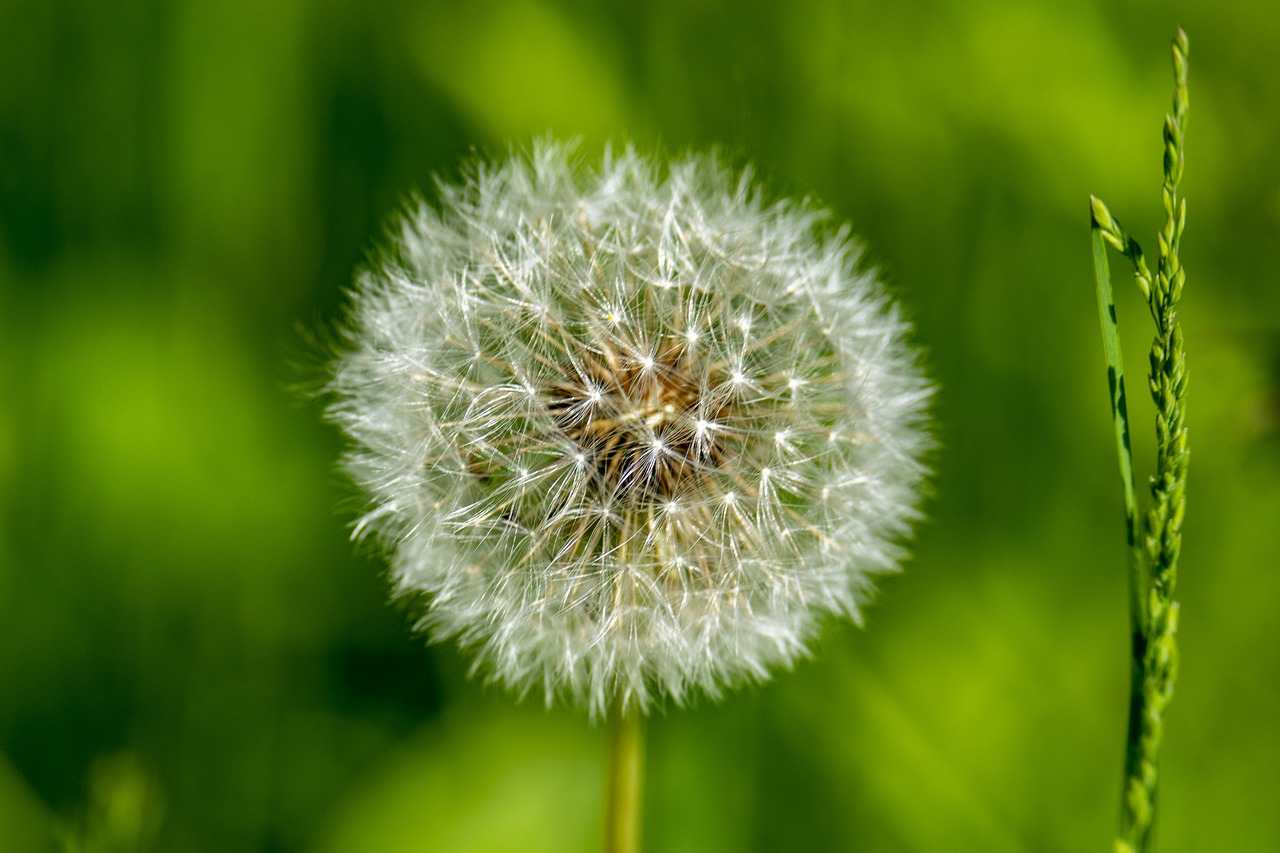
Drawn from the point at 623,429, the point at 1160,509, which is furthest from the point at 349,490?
the point at 1160,509

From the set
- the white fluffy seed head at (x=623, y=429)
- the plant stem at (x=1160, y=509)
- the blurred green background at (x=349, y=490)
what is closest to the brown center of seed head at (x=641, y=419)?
the white fluffy seed head at (x=623, y=429)

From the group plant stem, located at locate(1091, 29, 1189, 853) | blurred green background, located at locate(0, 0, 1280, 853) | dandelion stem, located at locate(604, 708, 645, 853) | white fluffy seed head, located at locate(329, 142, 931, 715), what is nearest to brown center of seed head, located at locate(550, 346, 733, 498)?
white fluffy seed head, located at locate(329, 142, 931, 715)

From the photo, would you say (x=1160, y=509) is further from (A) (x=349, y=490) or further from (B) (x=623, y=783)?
(A) (x=349, y=490)

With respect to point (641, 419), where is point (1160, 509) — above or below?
above

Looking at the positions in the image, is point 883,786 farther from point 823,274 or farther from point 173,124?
point 173,124

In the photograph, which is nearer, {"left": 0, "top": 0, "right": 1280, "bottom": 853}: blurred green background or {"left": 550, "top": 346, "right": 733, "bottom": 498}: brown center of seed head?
{"left": 550, "top": 346, "right": 733, "bottom": 498}: brown center of seed head

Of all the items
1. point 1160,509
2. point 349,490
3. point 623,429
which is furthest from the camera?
point 349,490

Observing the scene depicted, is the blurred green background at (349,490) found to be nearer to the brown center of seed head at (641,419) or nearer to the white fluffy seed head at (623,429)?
the white fluffy seed head at (623,429)

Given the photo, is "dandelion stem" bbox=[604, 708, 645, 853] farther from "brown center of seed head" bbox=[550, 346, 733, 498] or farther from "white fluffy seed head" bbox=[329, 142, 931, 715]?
"brown center of seed head" bbox=[550, 346, 733, 498]
